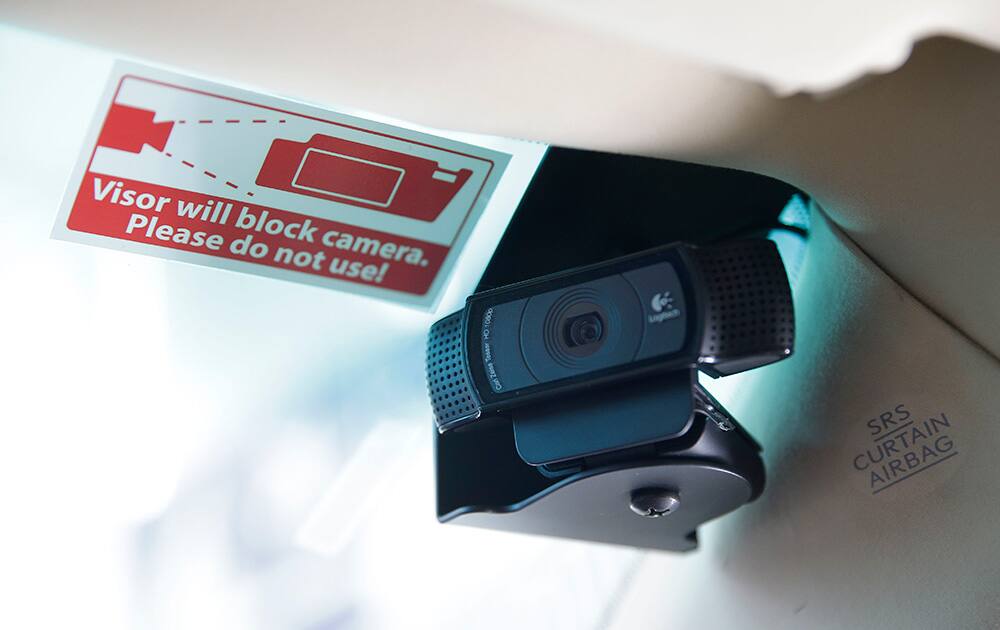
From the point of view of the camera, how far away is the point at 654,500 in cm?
119

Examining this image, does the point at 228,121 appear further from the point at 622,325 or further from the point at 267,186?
the point at 622,325

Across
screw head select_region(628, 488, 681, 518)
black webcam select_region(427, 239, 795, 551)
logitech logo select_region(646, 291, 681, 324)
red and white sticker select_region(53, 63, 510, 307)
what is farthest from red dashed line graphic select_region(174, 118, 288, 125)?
screw head select_region(628, 488, 681, 518)

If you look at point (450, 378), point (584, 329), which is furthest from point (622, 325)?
point (450, 378)

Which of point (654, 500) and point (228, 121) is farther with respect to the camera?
point (654, 500)

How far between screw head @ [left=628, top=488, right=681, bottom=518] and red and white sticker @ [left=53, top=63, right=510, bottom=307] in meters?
0.37

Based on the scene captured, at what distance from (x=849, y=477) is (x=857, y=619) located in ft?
0.59

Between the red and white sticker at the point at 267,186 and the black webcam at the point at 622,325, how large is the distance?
0.43 ft

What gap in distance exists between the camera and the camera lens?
105 centimetres

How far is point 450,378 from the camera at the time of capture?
1127 mm

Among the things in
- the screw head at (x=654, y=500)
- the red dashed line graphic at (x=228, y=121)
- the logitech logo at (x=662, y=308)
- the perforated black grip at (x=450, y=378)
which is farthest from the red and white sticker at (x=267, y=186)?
the screw head at (x=654, y=500)

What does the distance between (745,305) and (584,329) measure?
6.8 inches

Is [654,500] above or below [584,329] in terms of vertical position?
below

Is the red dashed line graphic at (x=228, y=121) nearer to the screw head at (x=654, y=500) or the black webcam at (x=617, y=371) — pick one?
the black webcam at (x=617, y=371)

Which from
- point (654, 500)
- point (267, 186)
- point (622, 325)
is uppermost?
point (267, 186)
